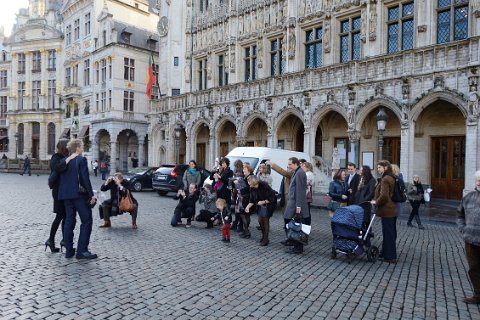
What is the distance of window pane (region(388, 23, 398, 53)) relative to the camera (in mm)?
18656

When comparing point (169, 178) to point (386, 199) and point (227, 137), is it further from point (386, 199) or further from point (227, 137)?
point (386, 199)

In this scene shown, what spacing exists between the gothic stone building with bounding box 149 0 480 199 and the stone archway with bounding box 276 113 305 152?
0.22ft

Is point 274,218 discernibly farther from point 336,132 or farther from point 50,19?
point 50,19

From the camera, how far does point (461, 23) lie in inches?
653

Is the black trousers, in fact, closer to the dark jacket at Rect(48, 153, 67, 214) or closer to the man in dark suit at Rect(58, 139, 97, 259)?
the man in dark suit at Rect(58, 139, 97, 259)

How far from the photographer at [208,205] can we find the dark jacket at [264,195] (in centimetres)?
193

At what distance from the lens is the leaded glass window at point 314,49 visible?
22.0 meters

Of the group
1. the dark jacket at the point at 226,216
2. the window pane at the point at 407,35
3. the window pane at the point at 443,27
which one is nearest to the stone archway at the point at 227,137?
the window pane at the point at 407,35

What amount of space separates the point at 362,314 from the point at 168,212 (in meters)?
9.13

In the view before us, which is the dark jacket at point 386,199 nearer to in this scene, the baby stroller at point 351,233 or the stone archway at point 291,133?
the baby stroller at point 351,233

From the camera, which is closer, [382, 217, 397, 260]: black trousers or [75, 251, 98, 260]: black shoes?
[75, 251, 98, 260]: black shoes

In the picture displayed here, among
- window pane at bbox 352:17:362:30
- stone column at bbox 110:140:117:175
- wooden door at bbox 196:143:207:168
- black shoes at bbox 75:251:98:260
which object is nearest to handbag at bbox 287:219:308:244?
black shoes at bbox 75:251:98:260

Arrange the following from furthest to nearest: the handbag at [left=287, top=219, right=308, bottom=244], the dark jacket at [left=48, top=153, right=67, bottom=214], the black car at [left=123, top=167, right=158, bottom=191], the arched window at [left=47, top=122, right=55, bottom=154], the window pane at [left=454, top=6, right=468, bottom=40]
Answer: the arched window at [left=47, top=122, right=55, bottom=154] < the black car at [left=123, top=167, right=158, bottom=191] < the window pane at [left=454, top=6, right=468, bottom=40] < the handbag at [left=287, top=219, right=308, bottom=244] < the dark jacket at [left=48, top=153, right=67, bottom=214]

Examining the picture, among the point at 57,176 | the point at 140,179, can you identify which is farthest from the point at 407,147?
the point at 57,176
